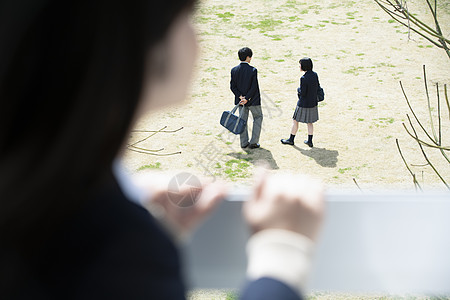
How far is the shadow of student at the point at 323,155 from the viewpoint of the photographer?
607 centimetres

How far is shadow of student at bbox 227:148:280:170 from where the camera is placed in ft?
20.0

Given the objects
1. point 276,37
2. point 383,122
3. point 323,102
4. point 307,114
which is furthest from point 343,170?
point 276,37

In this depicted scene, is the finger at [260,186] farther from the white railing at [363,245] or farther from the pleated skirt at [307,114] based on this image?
the pleated skirt at [307,114]

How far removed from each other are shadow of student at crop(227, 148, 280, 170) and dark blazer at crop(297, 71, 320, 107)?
2.28ft

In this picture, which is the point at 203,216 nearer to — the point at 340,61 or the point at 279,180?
the point at 279,180

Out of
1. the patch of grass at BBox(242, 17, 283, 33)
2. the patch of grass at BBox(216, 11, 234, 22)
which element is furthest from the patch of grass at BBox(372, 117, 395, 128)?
the patch of grass at BBox(216, 11, 234, 22)

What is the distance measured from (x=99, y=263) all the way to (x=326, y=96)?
7.69 m

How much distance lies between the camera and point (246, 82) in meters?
6.22

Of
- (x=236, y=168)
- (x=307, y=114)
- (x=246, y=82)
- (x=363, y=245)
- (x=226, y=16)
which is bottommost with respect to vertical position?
(x=236, y=168)

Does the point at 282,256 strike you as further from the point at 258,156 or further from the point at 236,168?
the point at 258,156

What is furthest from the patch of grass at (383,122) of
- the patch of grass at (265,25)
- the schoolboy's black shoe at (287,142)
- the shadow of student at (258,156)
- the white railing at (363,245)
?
the white railing at (363,245)

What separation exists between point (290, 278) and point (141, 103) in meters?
0.21

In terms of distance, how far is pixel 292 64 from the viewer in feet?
30.1

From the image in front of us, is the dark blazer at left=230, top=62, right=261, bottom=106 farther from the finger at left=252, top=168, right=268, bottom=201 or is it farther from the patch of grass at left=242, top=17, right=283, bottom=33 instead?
the finger at left=252, top=168, right=268, bottom=201
